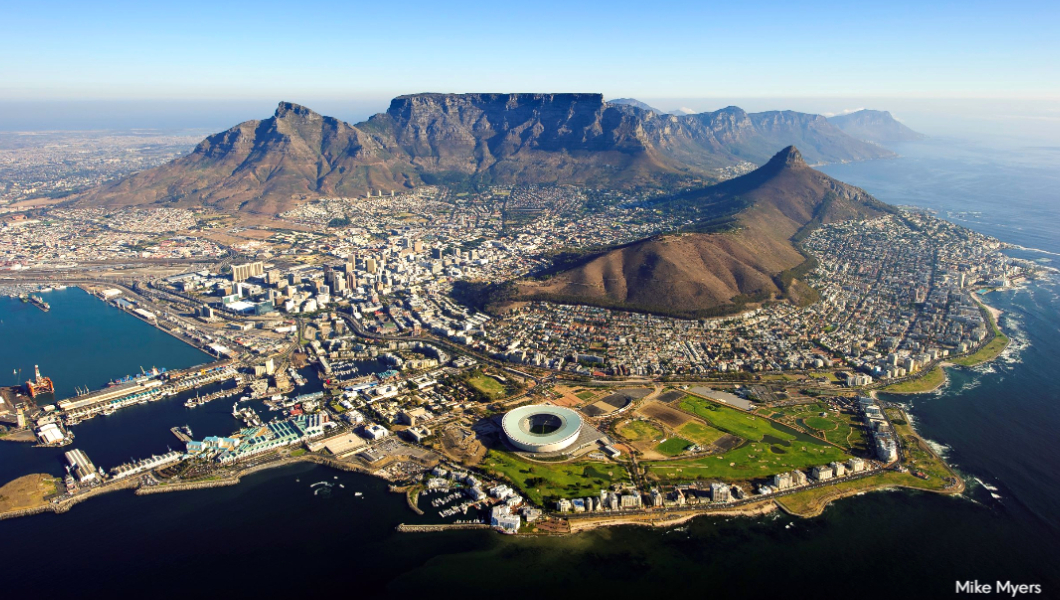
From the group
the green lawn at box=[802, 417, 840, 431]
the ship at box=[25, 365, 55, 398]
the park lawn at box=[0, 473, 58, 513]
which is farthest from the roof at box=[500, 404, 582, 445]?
the ship at box=[25, 365, 55, 398]

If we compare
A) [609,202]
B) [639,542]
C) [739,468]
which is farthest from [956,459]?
[609,202]

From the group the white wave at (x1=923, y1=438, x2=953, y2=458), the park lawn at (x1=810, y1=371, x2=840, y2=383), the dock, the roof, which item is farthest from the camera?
the park lawn at (x1=810, y1=371, x2=840, y2=383)

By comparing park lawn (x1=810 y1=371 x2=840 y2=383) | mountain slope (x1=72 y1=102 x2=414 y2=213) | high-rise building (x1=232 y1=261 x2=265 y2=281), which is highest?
mountain slope (x1=72 y1=102 x2=414 y2=213)

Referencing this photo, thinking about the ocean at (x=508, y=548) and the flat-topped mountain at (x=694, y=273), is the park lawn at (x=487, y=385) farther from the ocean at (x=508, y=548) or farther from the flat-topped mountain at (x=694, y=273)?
the flat-topped mountain at (x=694, y=273)

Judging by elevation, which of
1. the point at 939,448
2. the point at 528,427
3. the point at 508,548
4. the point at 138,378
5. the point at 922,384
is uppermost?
the point at 138,378

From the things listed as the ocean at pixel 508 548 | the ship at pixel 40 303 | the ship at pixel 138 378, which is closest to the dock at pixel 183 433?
the ocean at pixel 508 548

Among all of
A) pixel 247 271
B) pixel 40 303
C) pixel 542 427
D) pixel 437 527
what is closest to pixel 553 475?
pixel 542 427

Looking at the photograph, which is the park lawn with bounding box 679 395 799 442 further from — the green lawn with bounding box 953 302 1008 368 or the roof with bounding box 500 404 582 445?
the green lawn with bounding box 953 302 1008 368

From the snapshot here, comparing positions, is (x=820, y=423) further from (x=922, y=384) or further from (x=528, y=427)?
(x=528, y=427)
